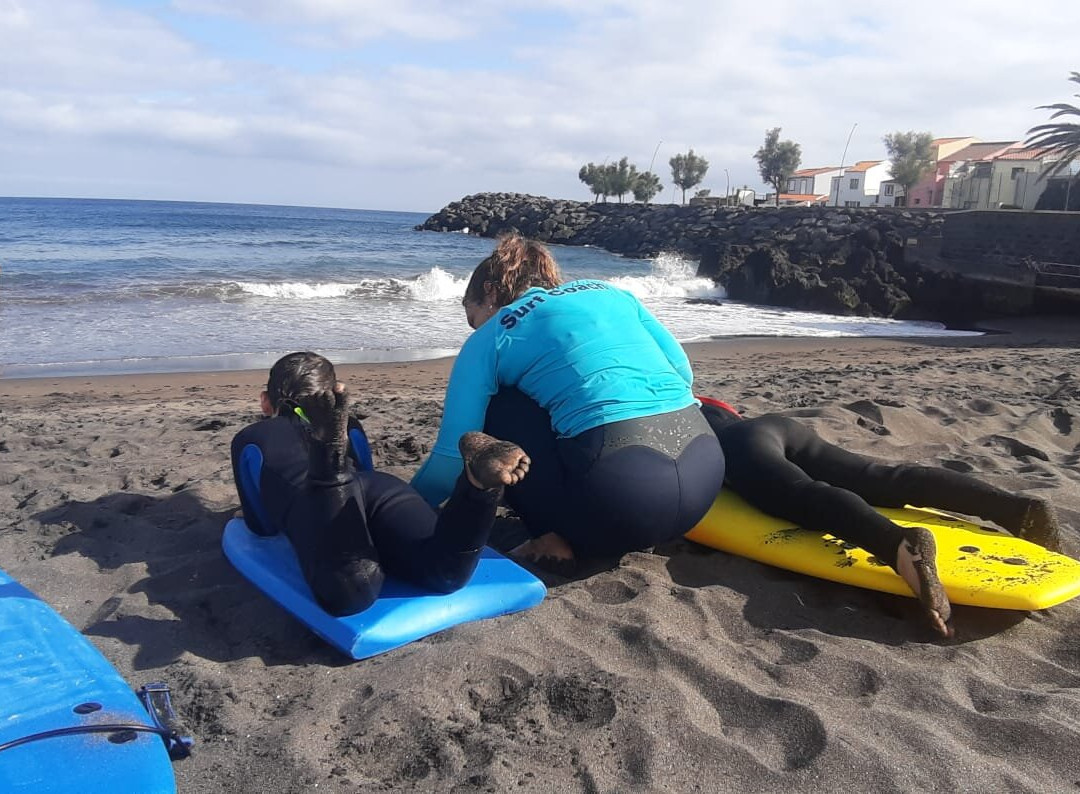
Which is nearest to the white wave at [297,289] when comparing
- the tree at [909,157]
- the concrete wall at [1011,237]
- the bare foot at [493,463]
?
the concrete wall at [1011,237]

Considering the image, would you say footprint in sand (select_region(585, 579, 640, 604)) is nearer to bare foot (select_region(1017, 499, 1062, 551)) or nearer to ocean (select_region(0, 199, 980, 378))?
bare foot (select_region(1017, 499, 1062, 551))

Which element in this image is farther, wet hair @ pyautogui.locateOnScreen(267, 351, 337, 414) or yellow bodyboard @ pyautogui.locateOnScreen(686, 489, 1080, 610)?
yellow bodyboard @ pyautogui.locateOnScreen(686, 489, 1080, 610)

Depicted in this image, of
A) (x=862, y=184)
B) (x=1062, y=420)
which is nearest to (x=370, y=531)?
(x=1062, y=420)

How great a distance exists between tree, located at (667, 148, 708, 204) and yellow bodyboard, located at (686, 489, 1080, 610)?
61.8 m

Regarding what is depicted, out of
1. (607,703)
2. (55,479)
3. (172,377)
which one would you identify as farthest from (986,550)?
(172,377)

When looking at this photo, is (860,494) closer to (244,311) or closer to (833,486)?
(833,486)

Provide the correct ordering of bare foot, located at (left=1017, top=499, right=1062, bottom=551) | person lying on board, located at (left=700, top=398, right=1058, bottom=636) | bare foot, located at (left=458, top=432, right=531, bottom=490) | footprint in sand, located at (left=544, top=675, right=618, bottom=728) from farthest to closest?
bare foot, located at (left=1017, top=499, right=1062, bottom=551) < person lying on board, located at (left=700, top=398, right=1058, bottom=636) < bare foot, located at (left=458, top=432, right=531, bottom=490) < footprint in sand, located at (left=544, top=675, right=618, bottom=728)

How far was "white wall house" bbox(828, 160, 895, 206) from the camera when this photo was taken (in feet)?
183

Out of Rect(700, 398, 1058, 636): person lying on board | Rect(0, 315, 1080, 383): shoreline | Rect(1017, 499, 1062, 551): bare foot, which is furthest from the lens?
Rect(0, 315, 1080, 383): shoreline

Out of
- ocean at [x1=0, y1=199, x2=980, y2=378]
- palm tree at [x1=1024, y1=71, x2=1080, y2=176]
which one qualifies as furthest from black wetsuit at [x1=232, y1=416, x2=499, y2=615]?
palm tree at [x1=1024, y1=71, x2=1080, y2=176]

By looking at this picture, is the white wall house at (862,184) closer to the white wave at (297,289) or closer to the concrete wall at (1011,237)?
the concrete wall at (1011,237)

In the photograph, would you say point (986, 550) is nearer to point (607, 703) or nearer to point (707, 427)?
point (707, 427)

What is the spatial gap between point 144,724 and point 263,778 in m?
0.31

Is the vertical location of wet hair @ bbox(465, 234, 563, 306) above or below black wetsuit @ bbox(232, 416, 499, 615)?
above
